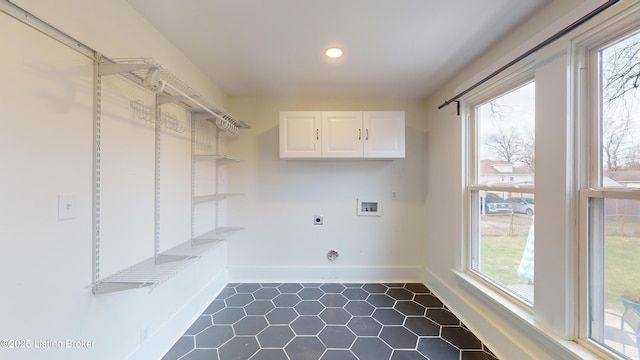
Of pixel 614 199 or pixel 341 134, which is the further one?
pixel 341 134

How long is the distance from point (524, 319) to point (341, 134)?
2.10m

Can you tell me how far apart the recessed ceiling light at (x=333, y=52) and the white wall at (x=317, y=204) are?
1.00 metres

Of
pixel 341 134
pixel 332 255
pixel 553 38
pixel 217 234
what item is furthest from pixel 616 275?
pixel 217 234

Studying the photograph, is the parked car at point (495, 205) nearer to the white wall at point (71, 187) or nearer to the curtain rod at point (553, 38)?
the curtain rod at point (553, 38)

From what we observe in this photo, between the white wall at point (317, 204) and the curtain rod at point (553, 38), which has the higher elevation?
the curtain rod at point (553, 38)

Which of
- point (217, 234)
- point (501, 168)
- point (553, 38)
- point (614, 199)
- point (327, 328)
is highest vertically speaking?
point (553, 38)

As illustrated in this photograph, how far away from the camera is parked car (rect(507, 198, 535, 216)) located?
1.60 metres

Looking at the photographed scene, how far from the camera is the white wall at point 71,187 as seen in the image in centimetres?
92

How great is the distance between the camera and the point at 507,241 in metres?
1.83

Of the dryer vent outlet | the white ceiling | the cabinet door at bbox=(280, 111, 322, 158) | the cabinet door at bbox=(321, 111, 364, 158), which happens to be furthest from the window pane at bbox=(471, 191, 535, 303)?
the cabinet door at bbox=(280, 111, 322, 158)

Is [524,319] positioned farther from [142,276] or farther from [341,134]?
[142,276]

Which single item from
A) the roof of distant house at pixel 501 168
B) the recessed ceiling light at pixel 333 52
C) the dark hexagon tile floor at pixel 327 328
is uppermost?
the recessed ceiling light at pixel 333 52

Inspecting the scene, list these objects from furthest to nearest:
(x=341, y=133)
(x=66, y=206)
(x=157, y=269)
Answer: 1. (x=341, y=133)
2. (x=157, y=269)
3. (x=66, y=206)

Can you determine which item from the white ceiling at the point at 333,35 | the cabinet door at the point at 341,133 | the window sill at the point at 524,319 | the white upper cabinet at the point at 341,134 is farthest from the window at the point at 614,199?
the cabinet door at the point at 341,133
